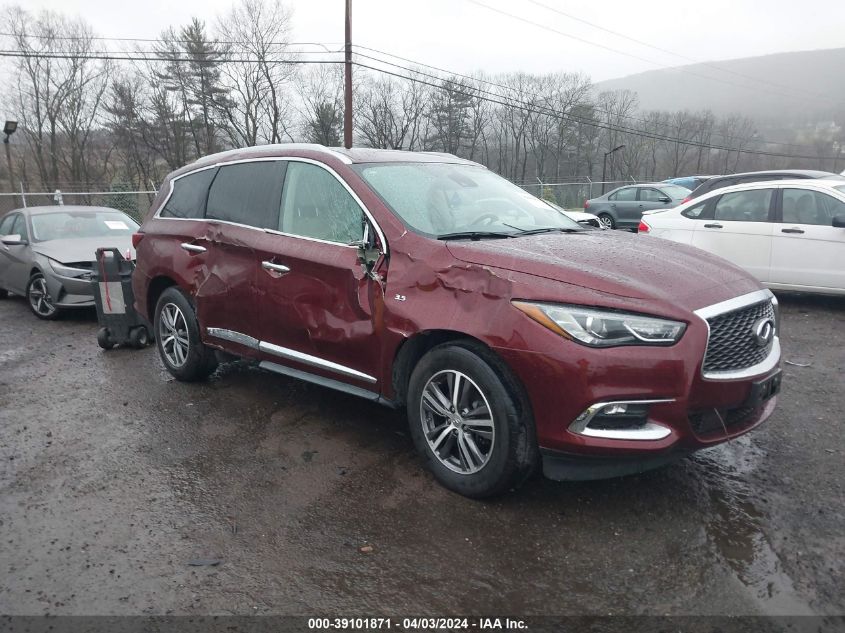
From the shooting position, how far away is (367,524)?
3117 millimetres

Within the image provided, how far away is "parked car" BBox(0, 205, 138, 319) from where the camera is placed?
7961 mm

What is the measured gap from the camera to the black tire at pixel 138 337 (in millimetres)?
6660

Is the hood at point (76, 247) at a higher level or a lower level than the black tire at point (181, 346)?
higher

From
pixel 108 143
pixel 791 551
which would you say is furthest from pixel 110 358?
pixel 108 143

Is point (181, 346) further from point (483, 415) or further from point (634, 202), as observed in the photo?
point (634, 202)

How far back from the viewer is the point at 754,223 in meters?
7.73

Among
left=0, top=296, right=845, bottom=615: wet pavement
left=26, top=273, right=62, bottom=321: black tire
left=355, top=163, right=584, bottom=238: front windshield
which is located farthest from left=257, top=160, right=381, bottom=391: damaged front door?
left=26, top=273, right=62, bottom=321: black tire

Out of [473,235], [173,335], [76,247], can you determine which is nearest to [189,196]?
[173,335]

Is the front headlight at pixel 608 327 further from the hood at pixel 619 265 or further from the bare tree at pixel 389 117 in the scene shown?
the bare tree at pixel 389 117

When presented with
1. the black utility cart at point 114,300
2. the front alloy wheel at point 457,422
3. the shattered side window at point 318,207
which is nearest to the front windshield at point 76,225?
the black utility cart at point 114,300

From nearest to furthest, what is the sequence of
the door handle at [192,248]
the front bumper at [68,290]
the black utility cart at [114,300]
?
1. the door handle at [192,248]
2. the black utility cart at [114,300]
3. the front bumper at [68,290]

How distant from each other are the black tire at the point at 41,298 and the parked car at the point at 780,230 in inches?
330

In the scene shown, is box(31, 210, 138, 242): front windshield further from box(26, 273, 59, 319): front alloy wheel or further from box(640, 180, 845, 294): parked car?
box(640, 180, 845, 294): parked car

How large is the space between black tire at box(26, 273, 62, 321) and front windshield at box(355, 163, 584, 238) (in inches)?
243
